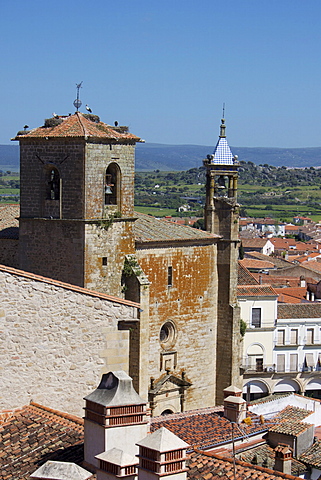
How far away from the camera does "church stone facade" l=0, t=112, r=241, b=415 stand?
81.4 feet

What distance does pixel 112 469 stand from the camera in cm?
1096

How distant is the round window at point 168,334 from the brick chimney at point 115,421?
52.7 feet

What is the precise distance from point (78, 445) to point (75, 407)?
7.90ft

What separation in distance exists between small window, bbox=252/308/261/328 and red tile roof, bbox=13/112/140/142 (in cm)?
1762

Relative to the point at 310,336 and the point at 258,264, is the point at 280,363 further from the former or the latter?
the point at 258,264

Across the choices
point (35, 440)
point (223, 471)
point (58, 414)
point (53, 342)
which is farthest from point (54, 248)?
point (223, 471)

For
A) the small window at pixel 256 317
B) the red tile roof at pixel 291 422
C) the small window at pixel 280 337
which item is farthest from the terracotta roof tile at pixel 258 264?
the red tile roof at pixel 291 422

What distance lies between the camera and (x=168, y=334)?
28438 millimetres

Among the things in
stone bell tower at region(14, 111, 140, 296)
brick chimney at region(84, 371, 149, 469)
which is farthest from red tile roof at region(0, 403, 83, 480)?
stone bell tower at region(14, 111, 140, 296)

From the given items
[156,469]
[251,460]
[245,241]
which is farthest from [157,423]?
[245,241]

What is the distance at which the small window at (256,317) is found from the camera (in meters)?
41.9

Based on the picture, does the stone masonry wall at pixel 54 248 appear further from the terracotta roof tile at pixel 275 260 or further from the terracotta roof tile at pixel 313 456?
the terracotta roof tile at pixel 275 260

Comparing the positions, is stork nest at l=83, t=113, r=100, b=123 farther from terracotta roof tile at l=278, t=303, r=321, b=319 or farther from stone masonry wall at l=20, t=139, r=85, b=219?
terracotta roof tile at l=278, t=303, r=321, b=319

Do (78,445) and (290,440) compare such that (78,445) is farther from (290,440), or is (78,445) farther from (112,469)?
(290,440)
